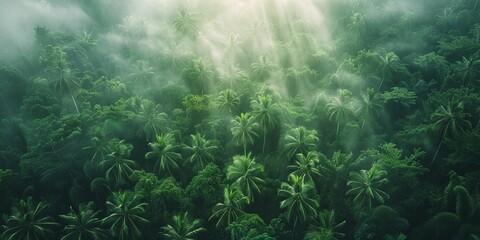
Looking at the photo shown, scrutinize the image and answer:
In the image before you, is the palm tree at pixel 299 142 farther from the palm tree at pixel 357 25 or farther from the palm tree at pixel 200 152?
the palm tree at pixel 357 25

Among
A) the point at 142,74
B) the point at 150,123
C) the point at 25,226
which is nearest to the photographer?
the point at 25,226

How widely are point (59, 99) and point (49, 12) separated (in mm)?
29569

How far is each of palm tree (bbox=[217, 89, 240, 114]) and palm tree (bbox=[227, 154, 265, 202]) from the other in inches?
333

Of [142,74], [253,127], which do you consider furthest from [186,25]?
[253,127]

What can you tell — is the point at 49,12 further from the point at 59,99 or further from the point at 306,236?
the point at 306,236

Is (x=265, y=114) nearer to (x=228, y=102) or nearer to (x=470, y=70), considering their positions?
(x=228, y=102)

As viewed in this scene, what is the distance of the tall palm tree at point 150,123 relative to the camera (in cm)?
3706

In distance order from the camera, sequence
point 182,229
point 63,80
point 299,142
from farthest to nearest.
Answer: point 63,80, point 299,142, point 182,229

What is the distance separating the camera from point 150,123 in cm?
3716

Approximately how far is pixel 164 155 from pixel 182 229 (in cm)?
797

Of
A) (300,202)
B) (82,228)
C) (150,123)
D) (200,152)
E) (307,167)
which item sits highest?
(150,123)

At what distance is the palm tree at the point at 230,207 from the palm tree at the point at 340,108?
1393 centimetres

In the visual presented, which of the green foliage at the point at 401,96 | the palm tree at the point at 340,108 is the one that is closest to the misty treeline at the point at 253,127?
the palm tree at the point at 340,108

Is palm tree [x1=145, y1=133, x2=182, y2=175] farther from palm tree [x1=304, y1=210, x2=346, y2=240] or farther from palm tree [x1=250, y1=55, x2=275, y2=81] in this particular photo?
palm tree [x1=250, y1=55, x2=275, y2=81]
